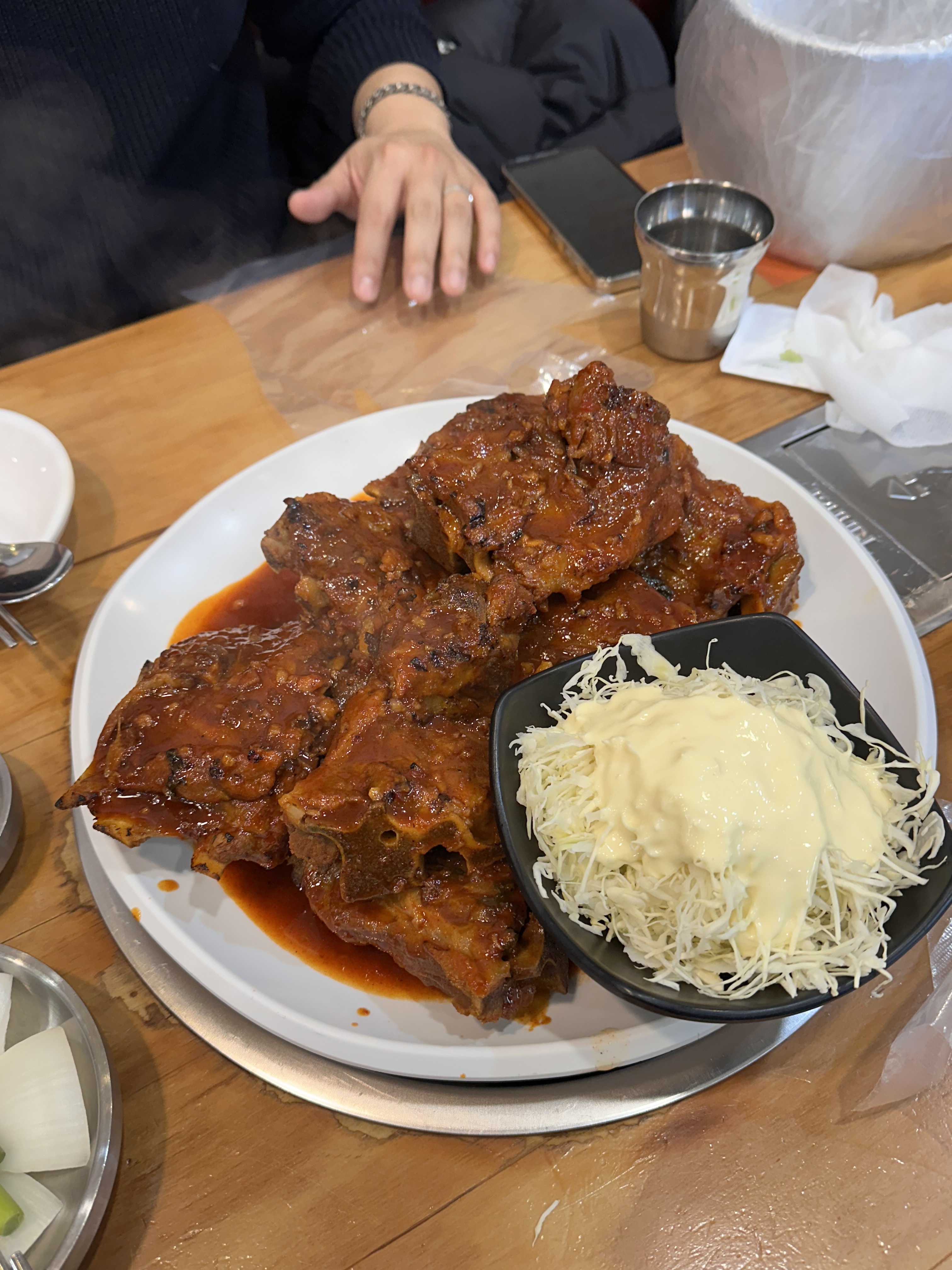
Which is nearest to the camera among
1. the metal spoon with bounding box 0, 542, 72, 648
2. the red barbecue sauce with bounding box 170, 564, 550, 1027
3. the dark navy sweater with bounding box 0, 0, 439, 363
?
the red barbecue sauce with bounding box 170, 564, 550, 1027

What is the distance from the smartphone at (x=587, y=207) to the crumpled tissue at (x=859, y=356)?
59 cm

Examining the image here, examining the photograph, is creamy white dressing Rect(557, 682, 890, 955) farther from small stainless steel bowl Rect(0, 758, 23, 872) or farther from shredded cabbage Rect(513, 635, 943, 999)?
small stainless steel bowl Rect(0, 758, 23, 872)

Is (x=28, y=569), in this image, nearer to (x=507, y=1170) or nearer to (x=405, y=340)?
(x=405, y=340)

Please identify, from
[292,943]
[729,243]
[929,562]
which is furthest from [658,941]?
[729,243]

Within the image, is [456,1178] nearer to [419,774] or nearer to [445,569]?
[419,774]

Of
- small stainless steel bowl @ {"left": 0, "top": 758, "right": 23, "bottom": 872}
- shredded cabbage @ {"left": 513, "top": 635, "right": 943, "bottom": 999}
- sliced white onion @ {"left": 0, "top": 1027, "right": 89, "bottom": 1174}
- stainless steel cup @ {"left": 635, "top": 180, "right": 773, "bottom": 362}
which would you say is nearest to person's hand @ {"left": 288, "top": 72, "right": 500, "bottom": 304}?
stainless steel cup @ {"left": 635, "top": 180, "right": 773, "bottom": 362}

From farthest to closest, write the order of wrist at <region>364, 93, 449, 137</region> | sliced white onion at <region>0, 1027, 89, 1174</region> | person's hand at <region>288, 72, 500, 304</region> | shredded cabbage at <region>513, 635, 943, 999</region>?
wrist at <region>364, 93, 449, 137</region>
person's hand at <region>288, 72, 500, 304</region>
sliced white onion at <region>0, 1027, 89, 1174</region>
shredded cabbage at <region>513, 635, 943, 999</region>

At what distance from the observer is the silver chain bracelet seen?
3922 millimetres

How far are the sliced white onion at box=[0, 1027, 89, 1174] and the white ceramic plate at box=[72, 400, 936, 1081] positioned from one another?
29 centimetres

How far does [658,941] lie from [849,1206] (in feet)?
2.43

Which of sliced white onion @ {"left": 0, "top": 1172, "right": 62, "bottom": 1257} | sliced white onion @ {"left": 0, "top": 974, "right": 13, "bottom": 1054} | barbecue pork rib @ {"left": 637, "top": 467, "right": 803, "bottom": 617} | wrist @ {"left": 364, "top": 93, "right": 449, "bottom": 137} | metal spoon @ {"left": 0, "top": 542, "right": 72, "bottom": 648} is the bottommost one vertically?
sliced white onion @ {"left": 0, "top": 1172, "right": 62, "bottom": 1257}

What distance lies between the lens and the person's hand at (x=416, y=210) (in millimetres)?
3508

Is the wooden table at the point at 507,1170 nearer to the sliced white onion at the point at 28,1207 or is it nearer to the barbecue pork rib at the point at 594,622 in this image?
the sliced white onion at the point at 28,1207

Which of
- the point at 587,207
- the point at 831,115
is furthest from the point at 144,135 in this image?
the point at 831,115
